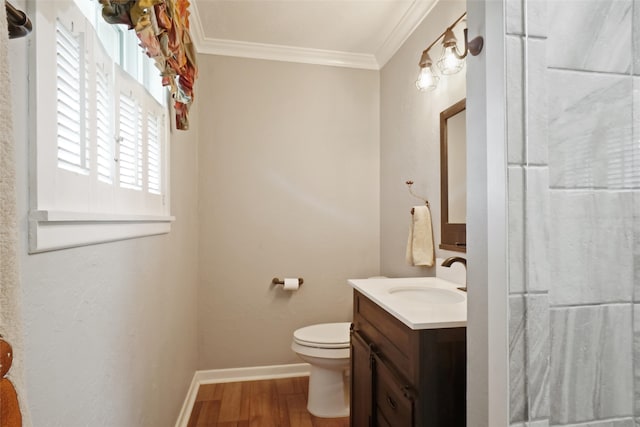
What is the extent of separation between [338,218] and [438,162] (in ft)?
3.25

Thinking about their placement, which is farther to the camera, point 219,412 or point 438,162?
point 219,412

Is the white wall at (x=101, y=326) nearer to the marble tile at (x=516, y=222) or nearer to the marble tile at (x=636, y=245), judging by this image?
the marble tile at (x=516, y=222)

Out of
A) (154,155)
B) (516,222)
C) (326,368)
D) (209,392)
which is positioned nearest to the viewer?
(516,222)

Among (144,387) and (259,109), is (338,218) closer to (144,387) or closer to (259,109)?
(259,109)

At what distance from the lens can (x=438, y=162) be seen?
6.02 feet

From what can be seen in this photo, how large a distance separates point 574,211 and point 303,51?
231cm

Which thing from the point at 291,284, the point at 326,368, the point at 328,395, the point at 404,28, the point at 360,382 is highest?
the point at 404,28

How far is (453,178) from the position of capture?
1695mm

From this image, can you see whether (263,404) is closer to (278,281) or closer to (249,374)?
(249,374)

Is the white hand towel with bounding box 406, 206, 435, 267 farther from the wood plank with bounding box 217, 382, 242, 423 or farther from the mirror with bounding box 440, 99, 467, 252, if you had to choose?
the wood plank with bounding box 217, 382, 242, 423

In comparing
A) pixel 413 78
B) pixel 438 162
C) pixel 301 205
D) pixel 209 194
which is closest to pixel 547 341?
pixel 438 162

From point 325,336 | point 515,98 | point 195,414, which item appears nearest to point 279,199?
point 325,336

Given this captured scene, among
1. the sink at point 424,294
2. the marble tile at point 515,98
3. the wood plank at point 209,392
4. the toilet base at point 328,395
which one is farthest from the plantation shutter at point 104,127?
the wood plank at point 209,392

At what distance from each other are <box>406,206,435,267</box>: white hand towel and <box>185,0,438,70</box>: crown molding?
1193 millimetres
